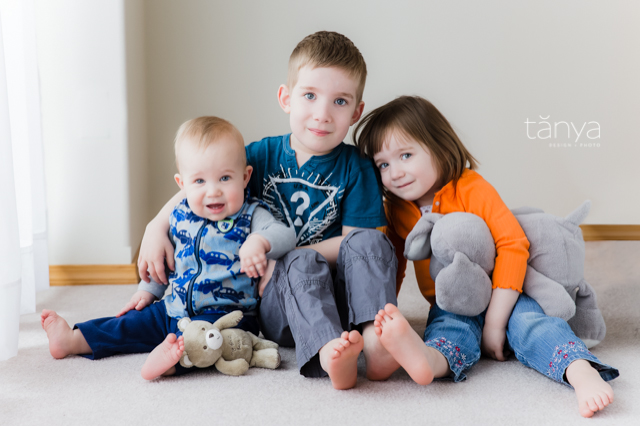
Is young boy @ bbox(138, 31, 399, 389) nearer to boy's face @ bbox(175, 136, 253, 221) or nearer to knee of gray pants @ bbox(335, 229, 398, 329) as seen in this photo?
knee of gray pants @ bbox(335, 229, 398, 329)

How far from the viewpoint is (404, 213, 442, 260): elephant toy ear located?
3.63 ft

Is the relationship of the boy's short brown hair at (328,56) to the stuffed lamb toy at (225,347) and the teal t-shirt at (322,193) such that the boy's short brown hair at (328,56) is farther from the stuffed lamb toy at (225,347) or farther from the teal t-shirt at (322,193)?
the stuffed lamb toy at (225,347)

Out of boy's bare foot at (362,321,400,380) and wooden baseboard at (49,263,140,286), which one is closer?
boy's bare foot at (362,321,400,380)

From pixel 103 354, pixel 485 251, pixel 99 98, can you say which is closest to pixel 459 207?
pixel 485 251

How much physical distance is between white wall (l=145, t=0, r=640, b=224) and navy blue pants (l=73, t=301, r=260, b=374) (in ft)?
3.50

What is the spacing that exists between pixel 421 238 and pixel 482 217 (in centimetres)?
14

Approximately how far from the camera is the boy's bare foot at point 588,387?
33.0 inches

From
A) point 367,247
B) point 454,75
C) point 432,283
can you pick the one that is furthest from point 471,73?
point 367,247

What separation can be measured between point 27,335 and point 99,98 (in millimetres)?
744

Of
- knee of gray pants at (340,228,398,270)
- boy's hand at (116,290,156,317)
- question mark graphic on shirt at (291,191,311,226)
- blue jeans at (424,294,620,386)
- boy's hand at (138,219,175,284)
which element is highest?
question mark graphic on shirt at (291,191,311,226)

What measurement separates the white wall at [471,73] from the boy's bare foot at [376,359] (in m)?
1.34

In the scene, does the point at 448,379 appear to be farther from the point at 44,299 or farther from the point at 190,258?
the point at 44,299

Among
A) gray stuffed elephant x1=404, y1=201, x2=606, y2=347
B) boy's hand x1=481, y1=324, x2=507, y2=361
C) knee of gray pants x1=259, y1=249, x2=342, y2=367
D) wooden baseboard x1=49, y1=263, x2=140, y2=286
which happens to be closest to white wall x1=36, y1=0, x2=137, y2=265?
wooden baseboard x1=49, y1=263, x2=140, y2=286

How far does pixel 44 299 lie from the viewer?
4.94ft
